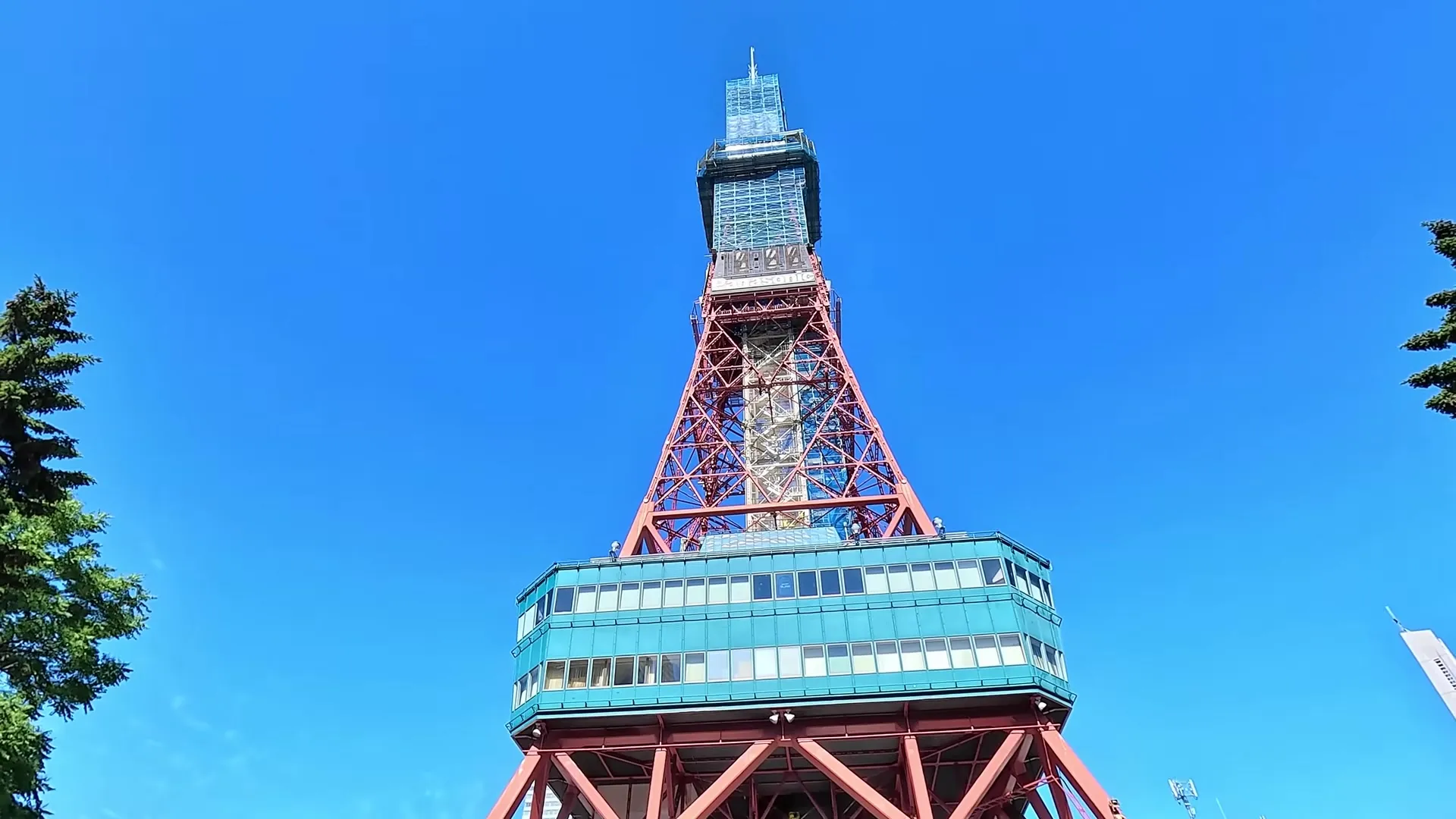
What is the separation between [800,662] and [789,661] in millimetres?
413

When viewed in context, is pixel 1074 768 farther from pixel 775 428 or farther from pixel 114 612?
pixel 114 612

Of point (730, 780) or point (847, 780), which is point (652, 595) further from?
point (847, 780)

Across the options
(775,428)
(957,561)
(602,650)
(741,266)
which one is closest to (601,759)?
(602,650)

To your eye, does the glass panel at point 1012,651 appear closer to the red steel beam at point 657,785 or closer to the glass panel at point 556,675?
the red steel beam at point 657,785

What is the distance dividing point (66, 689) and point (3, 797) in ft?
15.4

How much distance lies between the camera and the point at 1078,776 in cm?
2800

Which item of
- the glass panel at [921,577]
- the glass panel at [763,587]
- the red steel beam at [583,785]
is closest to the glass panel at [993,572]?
the glass panel at [921,577]

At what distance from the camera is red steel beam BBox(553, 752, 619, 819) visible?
28688 mm

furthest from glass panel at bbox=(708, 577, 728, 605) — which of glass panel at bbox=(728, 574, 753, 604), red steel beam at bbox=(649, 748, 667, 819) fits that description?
red steel beam at bbox=(649, 748, 667, 819)

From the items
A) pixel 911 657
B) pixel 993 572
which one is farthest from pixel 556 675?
pixel 993 572

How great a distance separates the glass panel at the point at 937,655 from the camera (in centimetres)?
2997

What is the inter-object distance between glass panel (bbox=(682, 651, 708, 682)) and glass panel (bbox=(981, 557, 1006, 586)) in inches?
432

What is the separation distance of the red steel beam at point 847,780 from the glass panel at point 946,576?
24.3ft

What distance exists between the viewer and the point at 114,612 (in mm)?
24156
